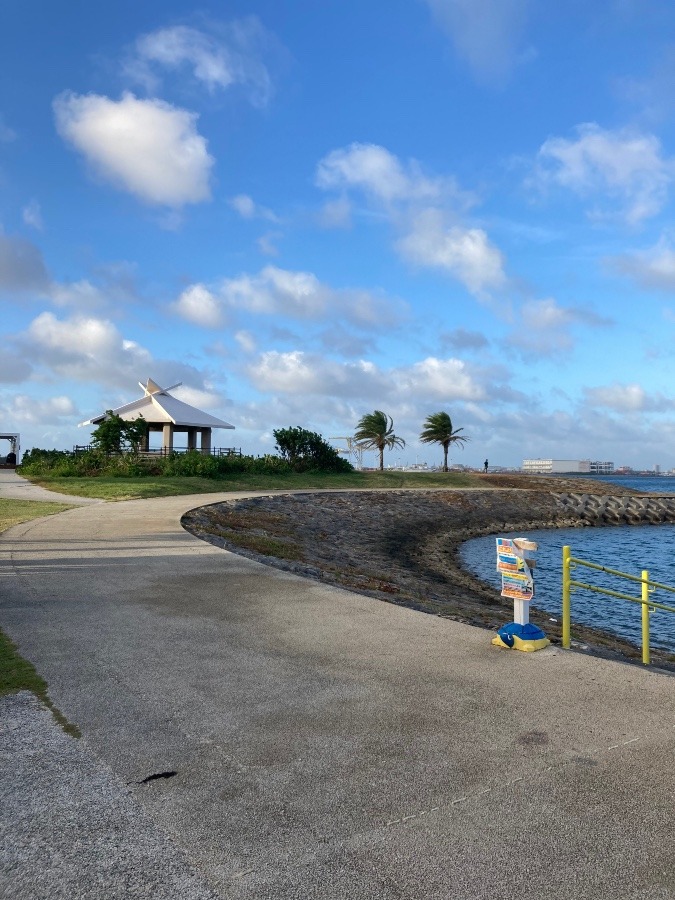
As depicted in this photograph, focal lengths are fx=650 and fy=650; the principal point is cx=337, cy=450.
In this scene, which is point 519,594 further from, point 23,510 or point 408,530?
point 408,530

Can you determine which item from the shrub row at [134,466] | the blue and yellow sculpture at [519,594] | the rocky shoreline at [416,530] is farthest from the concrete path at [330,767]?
the shrub row at [134,466]

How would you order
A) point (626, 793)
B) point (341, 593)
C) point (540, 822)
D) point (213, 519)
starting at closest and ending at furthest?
point (540, 822), point (626, 793), point (341, 593), point (213, 519)

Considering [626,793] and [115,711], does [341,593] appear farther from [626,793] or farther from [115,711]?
[626,793]

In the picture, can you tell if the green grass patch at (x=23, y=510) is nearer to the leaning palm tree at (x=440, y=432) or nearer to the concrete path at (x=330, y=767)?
the concrete path at (x=330, y=767)

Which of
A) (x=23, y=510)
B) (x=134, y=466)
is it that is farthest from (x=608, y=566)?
(x=134, y=466)

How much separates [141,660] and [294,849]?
10.8 feet

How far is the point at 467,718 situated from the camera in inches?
183

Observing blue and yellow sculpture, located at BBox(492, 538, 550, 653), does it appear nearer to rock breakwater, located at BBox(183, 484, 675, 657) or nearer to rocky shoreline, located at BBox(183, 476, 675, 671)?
rocky shoreline, located at BBox(183, 476, 675, 671)

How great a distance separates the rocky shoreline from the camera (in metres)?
11.6

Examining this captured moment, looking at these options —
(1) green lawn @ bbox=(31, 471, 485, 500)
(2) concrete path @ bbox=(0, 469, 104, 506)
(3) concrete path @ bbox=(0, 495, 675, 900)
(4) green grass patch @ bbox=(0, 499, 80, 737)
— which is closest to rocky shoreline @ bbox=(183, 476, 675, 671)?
(3) concrete path @ bbox=(0, 495, 675, 900)

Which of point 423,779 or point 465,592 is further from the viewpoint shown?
point 465,592

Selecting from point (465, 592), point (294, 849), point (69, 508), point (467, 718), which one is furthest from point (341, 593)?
point (69, 508)

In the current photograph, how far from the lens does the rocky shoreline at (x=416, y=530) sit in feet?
37.9

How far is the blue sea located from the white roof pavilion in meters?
26.4
